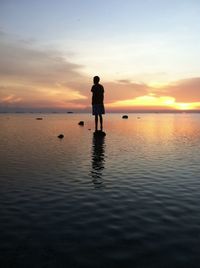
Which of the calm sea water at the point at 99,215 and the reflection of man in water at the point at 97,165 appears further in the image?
A: the reflection of man in water at the point at 97,165

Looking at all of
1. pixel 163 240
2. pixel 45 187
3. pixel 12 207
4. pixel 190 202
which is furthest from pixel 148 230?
pixel 45 187

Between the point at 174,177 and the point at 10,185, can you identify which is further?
the point at 174,177

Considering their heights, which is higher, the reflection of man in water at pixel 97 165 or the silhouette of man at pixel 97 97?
the silhouette of man at pixel 97 97

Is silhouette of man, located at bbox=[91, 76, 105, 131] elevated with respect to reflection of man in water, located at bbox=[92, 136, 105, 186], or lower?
elevated

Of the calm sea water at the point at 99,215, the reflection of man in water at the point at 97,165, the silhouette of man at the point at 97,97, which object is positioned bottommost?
the calm sea water at the point at 99,215

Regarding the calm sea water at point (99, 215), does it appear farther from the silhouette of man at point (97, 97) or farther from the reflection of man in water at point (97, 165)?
the silhouette of man at point (97, 97)

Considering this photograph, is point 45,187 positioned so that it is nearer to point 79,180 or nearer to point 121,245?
point 79,180

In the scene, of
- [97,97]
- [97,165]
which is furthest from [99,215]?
[97,97]

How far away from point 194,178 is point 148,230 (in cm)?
583

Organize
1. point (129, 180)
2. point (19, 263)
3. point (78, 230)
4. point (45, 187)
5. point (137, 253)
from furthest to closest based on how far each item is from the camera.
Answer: point (129, 180) → point (45, 187) → point (78, 230) → point (137, 253) → point (19, 263)

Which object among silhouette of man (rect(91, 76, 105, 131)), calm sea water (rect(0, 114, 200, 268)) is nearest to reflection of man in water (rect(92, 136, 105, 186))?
calm sea water (rect(0, 114, 200, 268))

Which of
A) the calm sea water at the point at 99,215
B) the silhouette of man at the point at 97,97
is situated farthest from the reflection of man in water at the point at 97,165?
the silhouette of man at the point at 97,97

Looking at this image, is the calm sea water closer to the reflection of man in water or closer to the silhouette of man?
the reflection of man in water

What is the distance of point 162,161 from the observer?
15.8m
